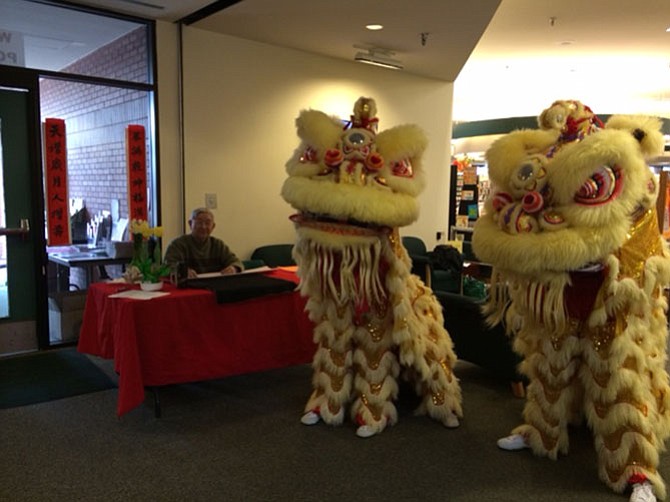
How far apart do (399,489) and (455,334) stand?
160cm

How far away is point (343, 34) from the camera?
500 centimetres

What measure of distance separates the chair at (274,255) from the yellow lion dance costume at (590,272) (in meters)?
2.89

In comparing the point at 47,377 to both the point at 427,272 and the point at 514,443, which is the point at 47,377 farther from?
the point at 427,272

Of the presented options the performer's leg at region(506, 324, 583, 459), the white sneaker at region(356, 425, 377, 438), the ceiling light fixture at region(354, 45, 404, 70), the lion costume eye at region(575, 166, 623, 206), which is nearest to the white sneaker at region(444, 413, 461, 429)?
the performer's leg at region(506, 324, 583, 459)

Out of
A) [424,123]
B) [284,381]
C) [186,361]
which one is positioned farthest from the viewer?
[424,123]

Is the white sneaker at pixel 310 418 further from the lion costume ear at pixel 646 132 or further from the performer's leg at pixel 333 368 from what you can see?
the lion costume ear at pixel 646 132

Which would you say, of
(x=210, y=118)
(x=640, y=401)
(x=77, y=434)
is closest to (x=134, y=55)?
(x=210, y=118)

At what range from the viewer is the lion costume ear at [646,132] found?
2.58 metres

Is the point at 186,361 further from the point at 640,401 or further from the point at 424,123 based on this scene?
the point at 424,123

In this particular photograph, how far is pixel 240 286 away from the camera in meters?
3.42

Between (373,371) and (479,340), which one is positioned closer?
(373,371)

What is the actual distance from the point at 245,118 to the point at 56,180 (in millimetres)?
1712

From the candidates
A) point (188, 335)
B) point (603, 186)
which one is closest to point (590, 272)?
point (603, 186)

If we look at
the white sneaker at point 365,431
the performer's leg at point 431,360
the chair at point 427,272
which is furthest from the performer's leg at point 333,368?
the chair at point 427,272
